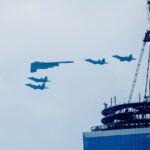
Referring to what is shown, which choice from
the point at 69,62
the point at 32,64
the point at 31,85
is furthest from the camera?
the point at 31,85

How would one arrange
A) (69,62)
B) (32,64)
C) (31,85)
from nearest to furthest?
1. (69,62)
2. (32,64)
3. (31,85)

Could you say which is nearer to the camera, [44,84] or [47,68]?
[47,68]

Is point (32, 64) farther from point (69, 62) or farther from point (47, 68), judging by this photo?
point (69, 62)

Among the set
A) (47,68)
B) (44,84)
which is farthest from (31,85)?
(47,68)

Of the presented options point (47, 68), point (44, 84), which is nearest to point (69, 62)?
point (47, 68)

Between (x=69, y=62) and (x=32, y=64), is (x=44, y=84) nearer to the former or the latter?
(x=32, y=64)

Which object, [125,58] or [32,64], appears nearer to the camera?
[32,64]

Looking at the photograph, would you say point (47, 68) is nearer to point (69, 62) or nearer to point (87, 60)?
point (69, 62)

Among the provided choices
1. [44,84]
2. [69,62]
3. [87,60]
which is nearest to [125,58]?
[87,60]
